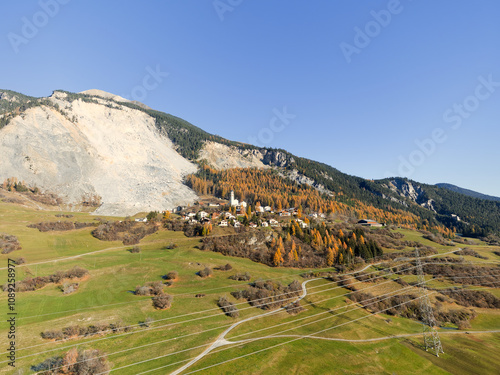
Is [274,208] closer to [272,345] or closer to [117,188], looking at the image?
[117,188]

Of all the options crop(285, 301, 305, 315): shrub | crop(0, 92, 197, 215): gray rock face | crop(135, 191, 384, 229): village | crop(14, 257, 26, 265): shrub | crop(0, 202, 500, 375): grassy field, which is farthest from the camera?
crop(0, 92, 197, 215): gray rock face

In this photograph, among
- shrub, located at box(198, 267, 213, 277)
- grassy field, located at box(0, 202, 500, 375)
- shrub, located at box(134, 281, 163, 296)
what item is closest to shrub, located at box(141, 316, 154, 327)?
grassy field, located at box(0, 202, 500, 375)

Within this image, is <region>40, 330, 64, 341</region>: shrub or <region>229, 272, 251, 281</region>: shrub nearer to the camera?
<region>40, 330, 64, 341</region>: shrub

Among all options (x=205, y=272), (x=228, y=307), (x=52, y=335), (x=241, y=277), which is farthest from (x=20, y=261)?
(x=241, y=277)

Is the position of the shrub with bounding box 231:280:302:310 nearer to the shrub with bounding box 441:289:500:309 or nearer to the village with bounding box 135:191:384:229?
the shrub with bounding box 441:289:500:309

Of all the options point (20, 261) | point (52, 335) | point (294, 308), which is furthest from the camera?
point (20, 261)

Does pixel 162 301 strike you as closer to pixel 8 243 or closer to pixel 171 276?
pixel 171 276

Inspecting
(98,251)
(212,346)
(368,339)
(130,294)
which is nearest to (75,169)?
(98,251)
